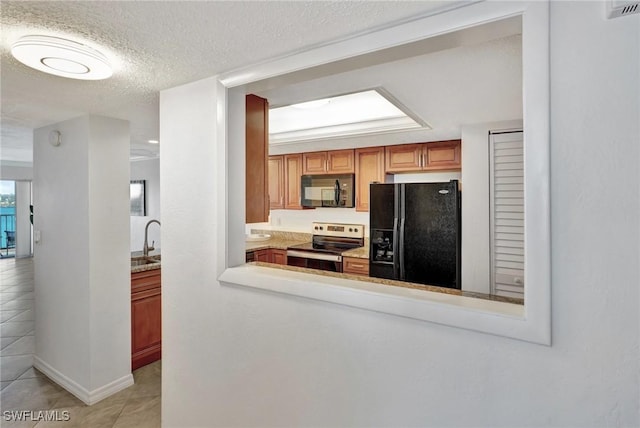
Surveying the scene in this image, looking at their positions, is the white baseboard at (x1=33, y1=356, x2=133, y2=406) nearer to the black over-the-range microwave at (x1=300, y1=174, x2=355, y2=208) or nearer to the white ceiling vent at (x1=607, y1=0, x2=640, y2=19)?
the black over-the-range microwave at (x1=300, y1=174, x2=355, y2=208)

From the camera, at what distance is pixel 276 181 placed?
15.4 feet

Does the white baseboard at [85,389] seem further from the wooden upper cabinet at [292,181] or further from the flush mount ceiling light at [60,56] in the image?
the wooden upper cabinet at [292,181]

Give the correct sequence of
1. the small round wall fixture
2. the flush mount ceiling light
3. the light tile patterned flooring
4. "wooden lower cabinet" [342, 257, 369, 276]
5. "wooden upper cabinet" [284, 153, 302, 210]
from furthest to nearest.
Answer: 1. "wooden upper cabinet" [284, 153, 302, 210]
2. "wooden lower cabinet" [342, 257, 369, 276]
3. the small round wall fixture
4. the light tile patterned flooring
5. the flush mount ceiling light

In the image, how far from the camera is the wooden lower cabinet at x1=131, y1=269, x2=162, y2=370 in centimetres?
281

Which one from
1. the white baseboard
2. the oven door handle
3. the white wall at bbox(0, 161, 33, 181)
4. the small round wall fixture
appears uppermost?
the white wall at bbox(0, 161, 33, 181)

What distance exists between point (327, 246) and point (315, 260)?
30 centimetres

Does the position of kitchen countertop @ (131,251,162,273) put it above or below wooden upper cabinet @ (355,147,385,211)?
below

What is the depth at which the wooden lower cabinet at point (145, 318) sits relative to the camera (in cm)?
281

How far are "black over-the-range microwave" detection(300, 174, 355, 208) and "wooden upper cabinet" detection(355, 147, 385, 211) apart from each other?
0.10 meters

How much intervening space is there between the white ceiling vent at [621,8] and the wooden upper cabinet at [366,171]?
3062mm

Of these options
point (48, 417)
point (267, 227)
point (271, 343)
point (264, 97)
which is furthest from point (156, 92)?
point (267, 227)

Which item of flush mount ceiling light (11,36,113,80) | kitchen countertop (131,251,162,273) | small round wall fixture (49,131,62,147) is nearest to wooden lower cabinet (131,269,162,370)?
kitchen countertop (131,251,162,273)

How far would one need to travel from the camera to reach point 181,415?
5.91ft

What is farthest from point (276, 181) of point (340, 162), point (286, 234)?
point (340, 162)
